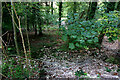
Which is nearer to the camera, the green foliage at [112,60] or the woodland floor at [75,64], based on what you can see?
the woodland floor at [75,64]

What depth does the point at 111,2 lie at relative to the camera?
14.0ft

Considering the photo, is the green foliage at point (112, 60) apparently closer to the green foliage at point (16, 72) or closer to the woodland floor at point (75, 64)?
the woodland floor at point (75, 64)

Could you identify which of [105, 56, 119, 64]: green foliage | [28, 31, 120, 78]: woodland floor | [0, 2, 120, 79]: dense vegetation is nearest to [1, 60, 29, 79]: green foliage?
[0, 2, 120, 79]: dense vegetation

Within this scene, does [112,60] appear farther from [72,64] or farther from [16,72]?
[16,72]

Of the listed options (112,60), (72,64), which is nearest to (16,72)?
(72,64)

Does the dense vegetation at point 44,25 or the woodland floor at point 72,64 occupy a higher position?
the dense vegetation at point 44,25

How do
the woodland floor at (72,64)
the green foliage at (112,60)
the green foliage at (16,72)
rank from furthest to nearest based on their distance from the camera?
the green foliage at (112,60) → the woodland floor at (72,64) → the green foliage at (16,72)

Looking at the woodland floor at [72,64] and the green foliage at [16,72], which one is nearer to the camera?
the green foliage at [16,72]

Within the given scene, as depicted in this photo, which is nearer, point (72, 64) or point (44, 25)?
point (72, 64)

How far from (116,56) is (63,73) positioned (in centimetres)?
241

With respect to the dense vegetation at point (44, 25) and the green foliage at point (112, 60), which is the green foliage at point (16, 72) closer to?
the dense vegetation at point (44, 25)

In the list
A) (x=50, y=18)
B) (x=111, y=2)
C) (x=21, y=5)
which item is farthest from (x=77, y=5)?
(x=21, y=5)

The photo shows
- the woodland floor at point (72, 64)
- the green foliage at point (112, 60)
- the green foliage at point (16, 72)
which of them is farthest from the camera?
the green foliage at point (112, 60)

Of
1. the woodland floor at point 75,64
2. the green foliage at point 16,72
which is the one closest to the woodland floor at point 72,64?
the woodland floor at point 75,64
